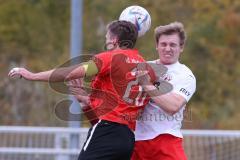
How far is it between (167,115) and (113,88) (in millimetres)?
539

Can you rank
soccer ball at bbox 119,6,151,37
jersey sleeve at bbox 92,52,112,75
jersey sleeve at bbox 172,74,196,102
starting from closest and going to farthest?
jersey sleeve at bbox 92,52,112,75 → jersey sleeve at bbox 172,74,196,102 → soccer ball at bbox 119,6,151,37

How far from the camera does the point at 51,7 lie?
2114 centimetres

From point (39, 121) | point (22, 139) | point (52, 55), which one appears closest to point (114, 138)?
point (22, 139)

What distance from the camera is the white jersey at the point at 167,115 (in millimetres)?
6039

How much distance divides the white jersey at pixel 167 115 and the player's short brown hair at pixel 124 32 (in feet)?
1.65

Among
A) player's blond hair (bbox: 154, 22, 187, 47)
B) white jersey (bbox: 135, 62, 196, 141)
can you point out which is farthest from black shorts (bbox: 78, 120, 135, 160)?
player's blond hair (bbox: 154, 22, 187, 47)

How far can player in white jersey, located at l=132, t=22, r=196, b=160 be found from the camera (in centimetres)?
604

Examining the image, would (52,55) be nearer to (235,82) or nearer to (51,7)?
(51,7)

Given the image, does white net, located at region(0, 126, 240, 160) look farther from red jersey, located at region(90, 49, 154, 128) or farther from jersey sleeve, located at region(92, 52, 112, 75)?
jersey sleeve, located at region(92, 52, 112, 75)

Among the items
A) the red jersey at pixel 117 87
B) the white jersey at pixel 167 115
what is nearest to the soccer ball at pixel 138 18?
the white jersey at pixel 167 115

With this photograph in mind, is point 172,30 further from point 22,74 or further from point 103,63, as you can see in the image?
point 22,74

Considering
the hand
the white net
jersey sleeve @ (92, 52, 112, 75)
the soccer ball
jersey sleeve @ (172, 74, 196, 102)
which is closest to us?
the hand

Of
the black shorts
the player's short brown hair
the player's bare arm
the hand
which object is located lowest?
the black shorts

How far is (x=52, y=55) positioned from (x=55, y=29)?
829mm
